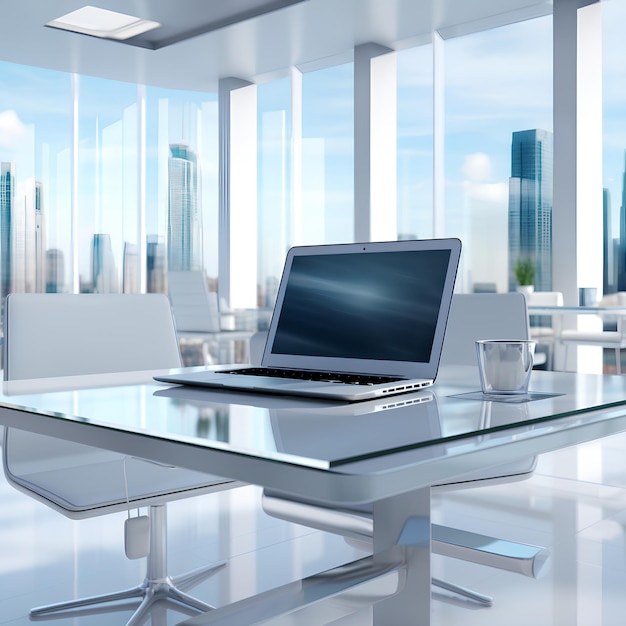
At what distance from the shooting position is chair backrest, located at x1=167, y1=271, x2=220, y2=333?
4973 mm

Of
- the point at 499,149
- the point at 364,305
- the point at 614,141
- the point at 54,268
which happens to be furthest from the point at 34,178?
the point at 364,305

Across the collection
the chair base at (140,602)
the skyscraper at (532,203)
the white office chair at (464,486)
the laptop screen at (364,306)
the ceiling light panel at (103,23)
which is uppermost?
the ceiling light panel at (103,23)

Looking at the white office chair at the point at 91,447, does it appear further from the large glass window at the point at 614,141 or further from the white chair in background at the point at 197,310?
the large glass window at the point at 614,141

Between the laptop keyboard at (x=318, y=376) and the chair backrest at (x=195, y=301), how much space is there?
3.65m

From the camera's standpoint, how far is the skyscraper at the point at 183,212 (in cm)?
770

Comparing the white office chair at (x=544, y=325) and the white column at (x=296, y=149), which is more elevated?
the white column at (x=296, y=149)

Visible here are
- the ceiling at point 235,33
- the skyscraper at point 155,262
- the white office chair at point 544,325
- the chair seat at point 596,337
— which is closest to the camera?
the chair seat at point 596,337

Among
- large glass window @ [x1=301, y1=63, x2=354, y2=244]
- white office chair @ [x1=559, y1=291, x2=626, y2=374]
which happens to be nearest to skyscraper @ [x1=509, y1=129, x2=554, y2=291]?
white office chair @ [x1=559, y1=291, x2=626, y2=374]

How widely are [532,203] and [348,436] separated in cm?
527

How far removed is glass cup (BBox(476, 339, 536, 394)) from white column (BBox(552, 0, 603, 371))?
14.6 feet

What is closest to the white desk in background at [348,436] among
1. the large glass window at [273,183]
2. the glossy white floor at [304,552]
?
the glossy white floor at [304,552]

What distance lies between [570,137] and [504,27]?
1.04 meters

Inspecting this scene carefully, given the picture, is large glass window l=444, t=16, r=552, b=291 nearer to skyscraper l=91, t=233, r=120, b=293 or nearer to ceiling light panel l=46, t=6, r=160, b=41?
ceiling light panel l=46, t=6, r=160, b=41

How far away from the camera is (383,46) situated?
250 inches
